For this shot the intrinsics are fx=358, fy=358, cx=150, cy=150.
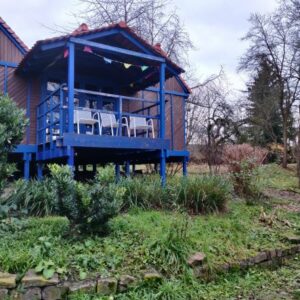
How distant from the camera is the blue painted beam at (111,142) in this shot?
297 inches

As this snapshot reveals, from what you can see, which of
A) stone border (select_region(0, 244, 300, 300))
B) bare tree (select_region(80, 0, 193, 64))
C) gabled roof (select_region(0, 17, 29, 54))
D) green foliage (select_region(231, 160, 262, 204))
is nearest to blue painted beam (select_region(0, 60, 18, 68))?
gabled roof (select_region(0, 17, 29, 54))

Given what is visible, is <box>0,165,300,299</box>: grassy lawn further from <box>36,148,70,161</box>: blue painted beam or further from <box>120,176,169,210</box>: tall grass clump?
<box>36,148,70,161</box>: blue painted beam

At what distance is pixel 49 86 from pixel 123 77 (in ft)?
7.56

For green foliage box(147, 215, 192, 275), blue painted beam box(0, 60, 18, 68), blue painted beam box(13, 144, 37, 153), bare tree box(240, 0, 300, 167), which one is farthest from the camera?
bare tree box(240, 0, 300, 167)

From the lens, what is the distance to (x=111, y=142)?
26.9 ft

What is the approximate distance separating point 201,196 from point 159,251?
2.48m

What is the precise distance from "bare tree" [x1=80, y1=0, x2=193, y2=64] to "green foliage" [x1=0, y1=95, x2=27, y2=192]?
13.6 metres

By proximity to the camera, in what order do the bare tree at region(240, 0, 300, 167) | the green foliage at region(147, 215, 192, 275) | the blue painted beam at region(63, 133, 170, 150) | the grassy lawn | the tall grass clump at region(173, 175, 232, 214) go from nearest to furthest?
the grassy lawn, the green foliage at region(147, 215, 192, 275), the tall grass clump at region(173, 175, 232, 214), the blue painted beam at region(63, 133, 170, 150), the bare tree at region(240, 0, 300, 167)

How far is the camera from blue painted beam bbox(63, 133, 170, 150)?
7.55m

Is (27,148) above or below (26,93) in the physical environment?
below

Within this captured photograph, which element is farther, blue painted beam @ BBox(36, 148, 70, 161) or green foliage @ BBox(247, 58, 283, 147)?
green foliage @ BBox(247, 58, 283, 147)

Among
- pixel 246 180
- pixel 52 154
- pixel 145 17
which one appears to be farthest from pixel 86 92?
pixel 145 17

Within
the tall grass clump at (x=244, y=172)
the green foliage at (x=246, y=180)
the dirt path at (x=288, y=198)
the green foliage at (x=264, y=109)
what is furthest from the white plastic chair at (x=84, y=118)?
the green foliage at (x=264, y=109)

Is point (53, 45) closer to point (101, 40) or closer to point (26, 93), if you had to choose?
point (101, 40)
